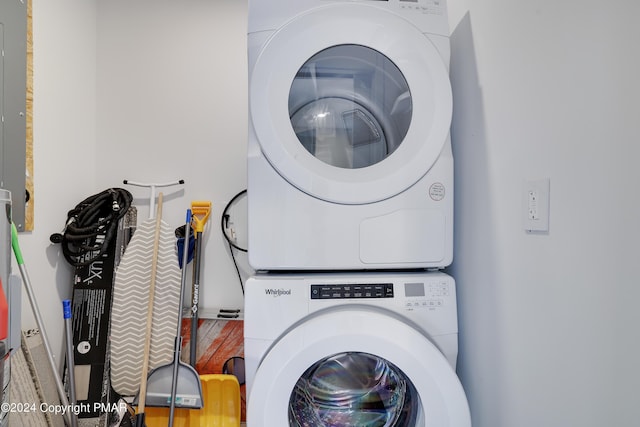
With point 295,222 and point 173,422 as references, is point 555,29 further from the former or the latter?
point 173,422

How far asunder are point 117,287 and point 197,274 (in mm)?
417

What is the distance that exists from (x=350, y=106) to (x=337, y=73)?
111mm

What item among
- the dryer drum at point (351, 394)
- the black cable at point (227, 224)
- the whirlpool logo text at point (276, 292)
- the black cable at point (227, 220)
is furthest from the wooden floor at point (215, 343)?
the whirlpool logo text at point (276, 292)

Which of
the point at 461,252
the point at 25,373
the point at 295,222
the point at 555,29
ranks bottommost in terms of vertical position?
the point at 25,373

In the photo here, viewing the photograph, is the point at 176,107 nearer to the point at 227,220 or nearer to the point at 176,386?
the point at 227,220

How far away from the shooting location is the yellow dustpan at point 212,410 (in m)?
1.79

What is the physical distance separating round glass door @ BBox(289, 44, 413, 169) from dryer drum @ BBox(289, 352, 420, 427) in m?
0.62

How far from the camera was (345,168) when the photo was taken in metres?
1.18

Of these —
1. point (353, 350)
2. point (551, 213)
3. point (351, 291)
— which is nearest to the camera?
point (551, 213)

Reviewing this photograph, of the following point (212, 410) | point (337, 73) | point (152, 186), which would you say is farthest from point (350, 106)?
point (212, 410)

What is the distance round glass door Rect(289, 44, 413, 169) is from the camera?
1.17 metres

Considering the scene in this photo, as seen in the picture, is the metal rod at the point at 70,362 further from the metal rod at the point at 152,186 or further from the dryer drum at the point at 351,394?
the dryer drum at the point at 351,394

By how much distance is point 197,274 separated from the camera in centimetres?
195

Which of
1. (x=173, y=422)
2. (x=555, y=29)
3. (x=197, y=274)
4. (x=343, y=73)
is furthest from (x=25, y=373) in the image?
(x=555, y=29)
